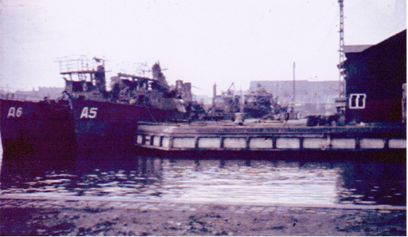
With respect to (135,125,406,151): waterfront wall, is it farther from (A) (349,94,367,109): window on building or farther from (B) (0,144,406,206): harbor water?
(A) (349,94,367,109): window on building

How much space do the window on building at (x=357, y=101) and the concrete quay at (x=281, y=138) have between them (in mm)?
2355

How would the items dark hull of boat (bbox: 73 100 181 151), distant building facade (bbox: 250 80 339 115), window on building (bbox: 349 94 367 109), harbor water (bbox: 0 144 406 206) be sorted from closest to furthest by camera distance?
harbor water (bbox: 0 144 406 206) → window on building (bbox: 349 94 367 109) → dark hull of boat (bbox: 73 100 181 151) → distant building facade (bbox: 250 80 339 115)

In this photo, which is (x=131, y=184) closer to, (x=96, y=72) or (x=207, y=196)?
(x=207, y=196)

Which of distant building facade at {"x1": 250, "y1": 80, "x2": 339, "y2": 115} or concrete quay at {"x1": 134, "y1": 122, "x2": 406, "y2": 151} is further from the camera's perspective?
distant building facade at {"x1": 250, "y1": 80, "x2": 339, "y2": 115}

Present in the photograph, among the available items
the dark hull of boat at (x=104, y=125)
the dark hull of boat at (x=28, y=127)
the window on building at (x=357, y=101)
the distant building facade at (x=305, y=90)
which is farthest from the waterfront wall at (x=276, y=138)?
the distant building facade at (x=305, y=90)

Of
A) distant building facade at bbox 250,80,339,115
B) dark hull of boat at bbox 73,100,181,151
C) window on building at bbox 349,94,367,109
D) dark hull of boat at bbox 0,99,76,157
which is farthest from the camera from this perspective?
distant building facade at bbox 250,80,339,115

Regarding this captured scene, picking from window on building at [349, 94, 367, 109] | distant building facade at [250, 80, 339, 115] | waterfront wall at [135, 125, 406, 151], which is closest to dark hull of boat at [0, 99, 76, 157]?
waterfront wall at [135, 125, 406, 151]

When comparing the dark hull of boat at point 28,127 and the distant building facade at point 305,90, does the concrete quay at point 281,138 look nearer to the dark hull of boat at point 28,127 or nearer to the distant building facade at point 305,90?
the dark hull of boat at point 28,127

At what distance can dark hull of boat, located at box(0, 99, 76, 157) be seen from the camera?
1061 inches

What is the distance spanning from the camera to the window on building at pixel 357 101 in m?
24.3

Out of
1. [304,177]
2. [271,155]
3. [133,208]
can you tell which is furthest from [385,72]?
[133,208]

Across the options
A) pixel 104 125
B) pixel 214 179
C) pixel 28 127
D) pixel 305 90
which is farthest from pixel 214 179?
pixel 305 90

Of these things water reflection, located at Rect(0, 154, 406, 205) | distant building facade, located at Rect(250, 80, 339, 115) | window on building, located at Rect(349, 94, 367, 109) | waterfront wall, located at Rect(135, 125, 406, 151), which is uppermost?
distant building facade, located at Rect(250, 80, 339, 115)

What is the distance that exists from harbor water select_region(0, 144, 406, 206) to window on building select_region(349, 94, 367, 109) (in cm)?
357
